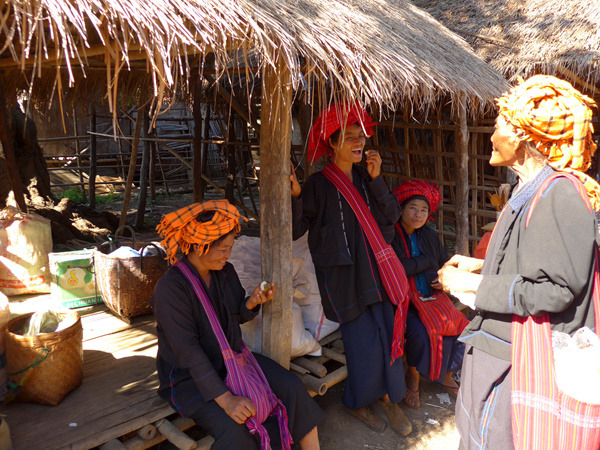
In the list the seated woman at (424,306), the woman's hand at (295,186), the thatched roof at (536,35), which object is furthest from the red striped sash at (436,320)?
the thatched roof at (536,35)

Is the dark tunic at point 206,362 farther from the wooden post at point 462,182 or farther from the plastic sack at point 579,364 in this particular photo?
the wooden post at point 462,182

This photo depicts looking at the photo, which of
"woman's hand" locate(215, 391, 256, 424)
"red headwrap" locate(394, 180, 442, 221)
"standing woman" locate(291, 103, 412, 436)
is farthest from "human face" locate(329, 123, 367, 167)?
"woman's hand" locate(215, 391, 256, 424)

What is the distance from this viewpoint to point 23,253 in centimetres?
398

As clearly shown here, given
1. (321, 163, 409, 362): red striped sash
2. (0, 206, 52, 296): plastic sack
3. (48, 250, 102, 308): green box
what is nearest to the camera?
(321, 163, 409, 362): red striped sash

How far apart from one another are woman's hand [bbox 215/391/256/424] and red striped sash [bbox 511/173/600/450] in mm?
1130

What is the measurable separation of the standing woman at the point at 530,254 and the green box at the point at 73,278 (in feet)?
9.55

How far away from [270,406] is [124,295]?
5.32 ft

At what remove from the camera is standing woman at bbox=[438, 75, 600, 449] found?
1506 mm

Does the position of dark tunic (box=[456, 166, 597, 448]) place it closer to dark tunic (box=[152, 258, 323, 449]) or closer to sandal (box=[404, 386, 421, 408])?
dark tunic (box=[152, 258, 323, 449])

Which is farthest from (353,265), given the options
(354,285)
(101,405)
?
(101,405)

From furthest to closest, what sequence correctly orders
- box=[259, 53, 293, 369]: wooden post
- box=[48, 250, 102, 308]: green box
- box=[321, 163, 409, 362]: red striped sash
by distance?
box=[48, 250, 102, 308]: green box → box=[321, 163, 409, 362]: red striped sash → box=[259, 53, 293, 369]: wooden post

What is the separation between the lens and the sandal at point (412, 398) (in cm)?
331

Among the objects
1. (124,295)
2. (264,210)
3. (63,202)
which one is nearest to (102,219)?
(63,202)

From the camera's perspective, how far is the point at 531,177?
173 centimetres
